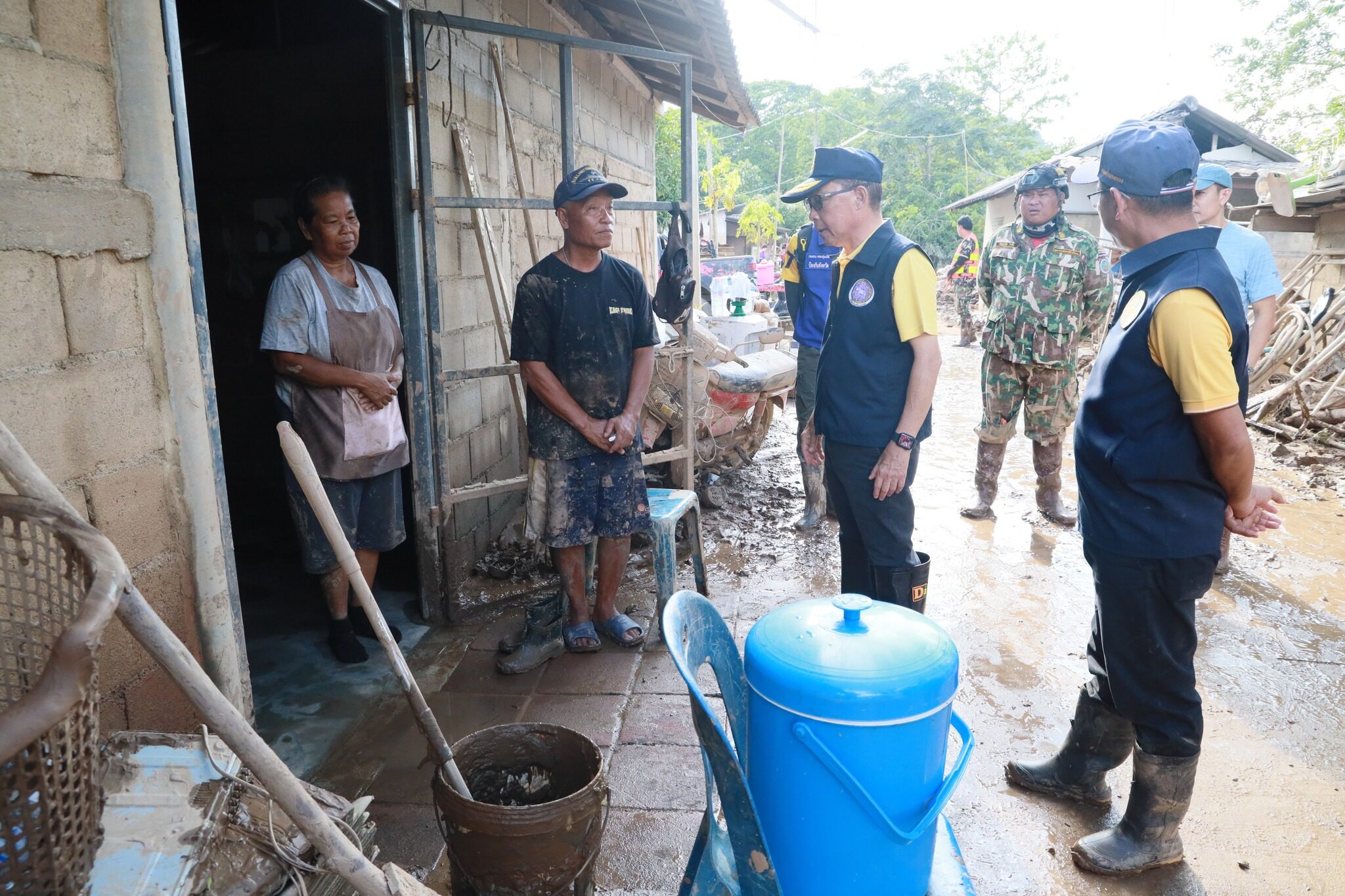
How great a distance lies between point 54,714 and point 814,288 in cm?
472

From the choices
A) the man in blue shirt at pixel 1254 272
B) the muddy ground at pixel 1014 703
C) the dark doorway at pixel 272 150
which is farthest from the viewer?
the dark doorway at pixel 272 150

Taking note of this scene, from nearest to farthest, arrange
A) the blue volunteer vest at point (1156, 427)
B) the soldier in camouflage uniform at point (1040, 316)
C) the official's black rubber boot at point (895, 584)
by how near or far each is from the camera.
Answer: the blue volunteer vest at point (1156, 427)
the official's black rubber boot at point (895, 584)
the soldier in camouflage uniform at point (1040, 316)

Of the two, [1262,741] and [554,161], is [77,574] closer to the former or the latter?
[1262,741]

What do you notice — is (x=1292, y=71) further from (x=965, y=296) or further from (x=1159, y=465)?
(x=1159, y=465)

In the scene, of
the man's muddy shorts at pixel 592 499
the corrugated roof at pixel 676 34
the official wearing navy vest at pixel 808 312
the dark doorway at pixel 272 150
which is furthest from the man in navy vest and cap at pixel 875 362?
the corrugated roof at pixel 676 34

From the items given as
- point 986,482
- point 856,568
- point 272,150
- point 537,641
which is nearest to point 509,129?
point 272,150

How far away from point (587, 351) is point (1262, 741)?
2.85 m

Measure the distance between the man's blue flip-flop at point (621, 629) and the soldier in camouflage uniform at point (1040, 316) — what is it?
109 inches

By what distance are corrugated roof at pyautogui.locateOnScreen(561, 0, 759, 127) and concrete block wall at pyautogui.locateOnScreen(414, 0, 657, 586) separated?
0.33m

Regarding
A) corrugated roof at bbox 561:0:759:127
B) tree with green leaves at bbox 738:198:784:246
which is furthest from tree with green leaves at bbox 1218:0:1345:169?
corrugated roof at bbox 561:0:759:127

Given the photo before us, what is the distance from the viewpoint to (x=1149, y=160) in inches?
83.7

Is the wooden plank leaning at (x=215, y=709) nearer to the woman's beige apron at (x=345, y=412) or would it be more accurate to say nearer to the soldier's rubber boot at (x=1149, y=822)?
the soldier's rubber boot at (x=1149, y=822)

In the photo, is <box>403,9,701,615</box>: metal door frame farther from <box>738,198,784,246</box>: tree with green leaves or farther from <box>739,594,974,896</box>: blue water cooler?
<box>738,198,784,246</box>: tree with green leaves

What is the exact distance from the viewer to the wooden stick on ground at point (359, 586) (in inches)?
63.2
